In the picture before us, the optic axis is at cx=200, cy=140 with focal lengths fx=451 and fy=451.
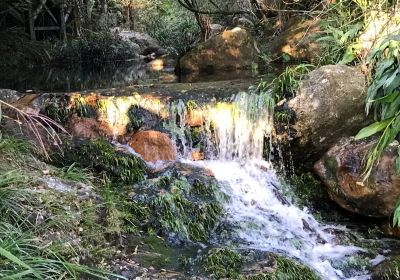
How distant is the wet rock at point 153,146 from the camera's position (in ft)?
17.6

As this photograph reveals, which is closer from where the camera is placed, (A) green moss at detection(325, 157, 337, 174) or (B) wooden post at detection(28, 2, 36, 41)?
(A) green moss at detection(325, 157, 337, 174)

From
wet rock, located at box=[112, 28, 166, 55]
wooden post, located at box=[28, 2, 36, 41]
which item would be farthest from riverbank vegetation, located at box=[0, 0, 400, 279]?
wooden post, located at box=[28, 2, 36, 41]

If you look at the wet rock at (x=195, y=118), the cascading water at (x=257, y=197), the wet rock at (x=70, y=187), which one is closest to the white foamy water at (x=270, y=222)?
the cascading water at (x=257, y=197)

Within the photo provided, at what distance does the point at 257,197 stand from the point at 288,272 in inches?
60.4

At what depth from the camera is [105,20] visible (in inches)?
725

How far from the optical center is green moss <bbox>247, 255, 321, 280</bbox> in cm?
323

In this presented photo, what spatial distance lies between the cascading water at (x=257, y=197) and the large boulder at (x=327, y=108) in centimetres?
45

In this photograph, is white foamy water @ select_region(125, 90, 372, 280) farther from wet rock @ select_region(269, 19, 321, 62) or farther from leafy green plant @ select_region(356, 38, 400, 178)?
wet rock @ select_region(269, 19, 321, 62)

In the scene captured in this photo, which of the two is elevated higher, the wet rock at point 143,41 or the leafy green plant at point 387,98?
the wet rock at point 143,41

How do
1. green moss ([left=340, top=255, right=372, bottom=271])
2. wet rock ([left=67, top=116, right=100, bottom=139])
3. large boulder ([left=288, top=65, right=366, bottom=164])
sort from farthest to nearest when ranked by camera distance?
wet rock ([left=67, top=116, right=100, bottom=139]) → large boulder ([left=288, top=65, right=366, bottom=164]) → green moss ([left=340, top=255, right=372, bottom=271])

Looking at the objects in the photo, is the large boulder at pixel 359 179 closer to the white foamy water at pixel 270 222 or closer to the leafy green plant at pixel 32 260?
the white foamy water at pixel 270 222

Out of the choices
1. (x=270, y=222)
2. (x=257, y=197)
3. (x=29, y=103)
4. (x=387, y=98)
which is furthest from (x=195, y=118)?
(x=387, y=98)

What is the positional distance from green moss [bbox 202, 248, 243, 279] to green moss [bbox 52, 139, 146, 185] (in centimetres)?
149

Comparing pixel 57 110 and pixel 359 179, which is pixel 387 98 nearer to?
pixel 359 179
